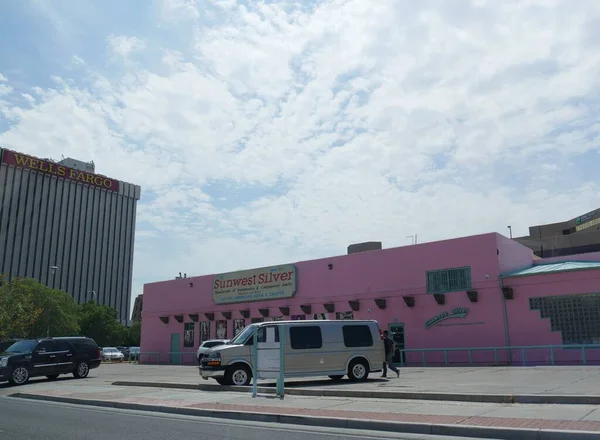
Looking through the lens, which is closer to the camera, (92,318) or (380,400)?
(380,400)

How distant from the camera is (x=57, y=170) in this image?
11675cm

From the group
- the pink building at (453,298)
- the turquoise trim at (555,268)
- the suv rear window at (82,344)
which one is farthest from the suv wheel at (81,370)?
the turquoise trim at (555,268)

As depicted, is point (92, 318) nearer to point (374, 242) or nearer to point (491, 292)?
point (374, 242)

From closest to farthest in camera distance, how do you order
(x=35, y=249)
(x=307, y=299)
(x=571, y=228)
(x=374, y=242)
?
(x=307, y=299), (x=374, y=242), (x=571, y=228), (x=35, y=249)

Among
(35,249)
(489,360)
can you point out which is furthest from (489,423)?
(35,249)

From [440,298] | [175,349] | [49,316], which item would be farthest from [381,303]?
[49,316]

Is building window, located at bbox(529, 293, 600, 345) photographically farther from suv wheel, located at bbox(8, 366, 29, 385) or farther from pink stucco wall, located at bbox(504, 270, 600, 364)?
suv wheel, located at bbox(8, 366, 29, 385)

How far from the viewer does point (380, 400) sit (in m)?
14.0

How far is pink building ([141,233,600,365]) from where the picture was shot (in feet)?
79.9

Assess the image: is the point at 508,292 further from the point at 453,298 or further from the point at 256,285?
the point at 256,285

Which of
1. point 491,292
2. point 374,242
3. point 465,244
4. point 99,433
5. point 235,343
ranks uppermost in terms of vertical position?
point 374,242

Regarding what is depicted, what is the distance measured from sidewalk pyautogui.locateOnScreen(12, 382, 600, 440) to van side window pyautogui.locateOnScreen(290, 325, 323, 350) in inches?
87.6

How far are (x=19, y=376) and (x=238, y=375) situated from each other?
10312mm

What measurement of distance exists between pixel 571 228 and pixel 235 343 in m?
78.8
